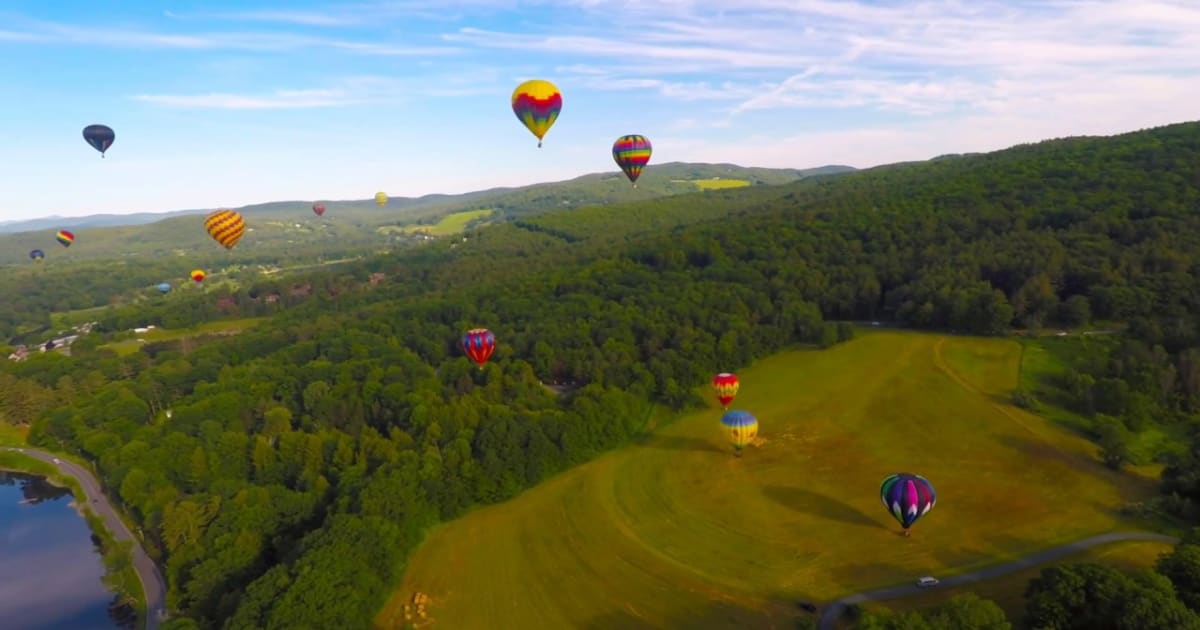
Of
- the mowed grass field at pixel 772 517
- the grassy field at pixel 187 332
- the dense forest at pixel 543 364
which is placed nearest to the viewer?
the mowed grass field at pixel 772 517

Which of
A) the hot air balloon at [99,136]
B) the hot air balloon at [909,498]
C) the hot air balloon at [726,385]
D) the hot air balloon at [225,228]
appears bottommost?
Answer: the hot air balloon at [909,498]

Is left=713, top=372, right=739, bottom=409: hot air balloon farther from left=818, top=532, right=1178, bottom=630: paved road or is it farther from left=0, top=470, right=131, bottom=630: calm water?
left=0, top=470, right=131, bottom=630: calm water

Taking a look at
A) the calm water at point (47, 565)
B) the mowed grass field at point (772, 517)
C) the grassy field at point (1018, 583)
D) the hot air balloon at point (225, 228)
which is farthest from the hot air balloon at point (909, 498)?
the hot air balloon at point (225, 228)

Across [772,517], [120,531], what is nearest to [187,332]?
[120,531]

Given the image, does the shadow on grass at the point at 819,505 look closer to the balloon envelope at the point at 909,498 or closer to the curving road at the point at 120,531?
the balloon envelope at the point at 909,498

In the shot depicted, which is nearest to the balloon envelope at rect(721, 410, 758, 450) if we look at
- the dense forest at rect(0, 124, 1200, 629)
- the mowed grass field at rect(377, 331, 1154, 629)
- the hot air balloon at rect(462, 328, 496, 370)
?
the mowed grass field at rect(377, 331, 1154, 629)

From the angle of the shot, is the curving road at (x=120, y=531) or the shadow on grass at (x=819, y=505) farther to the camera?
the shadow on grass at (x=819, y=505)

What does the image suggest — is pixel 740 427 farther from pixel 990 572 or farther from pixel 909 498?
pixel 990 572
